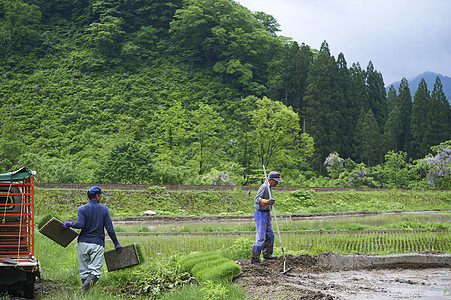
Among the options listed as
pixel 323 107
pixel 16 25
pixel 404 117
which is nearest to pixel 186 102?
pixel 323 107

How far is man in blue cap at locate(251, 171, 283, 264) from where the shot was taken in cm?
1016

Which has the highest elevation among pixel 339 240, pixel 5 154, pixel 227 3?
pixel 227 3

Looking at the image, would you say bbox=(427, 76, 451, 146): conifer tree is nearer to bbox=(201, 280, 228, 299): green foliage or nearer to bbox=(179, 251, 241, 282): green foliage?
bbox=(179, 251, 241, 282): green foliage

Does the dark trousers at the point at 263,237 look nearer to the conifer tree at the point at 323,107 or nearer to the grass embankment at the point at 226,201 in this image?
the grass embankment at the point at 226,201

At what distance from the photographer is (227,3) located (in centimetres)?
7019

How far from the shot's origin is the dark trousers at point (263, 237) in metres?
10.2

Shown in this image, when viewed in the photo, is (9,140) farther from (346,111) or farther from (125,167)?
(346,111)

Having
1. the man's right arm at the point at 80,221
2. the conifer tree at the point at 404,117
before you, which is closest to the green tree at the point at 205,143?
the conifer tree at the point at 404,117

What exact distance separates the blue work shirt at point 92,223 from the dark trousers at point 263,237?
3.18 metres

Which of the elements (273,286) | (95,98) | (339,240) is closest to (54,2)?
(95,98)

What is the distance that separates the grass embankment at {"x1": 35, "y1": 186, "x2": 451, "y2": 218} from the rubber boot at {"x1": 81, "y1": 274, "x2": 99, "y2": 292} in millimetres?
17132

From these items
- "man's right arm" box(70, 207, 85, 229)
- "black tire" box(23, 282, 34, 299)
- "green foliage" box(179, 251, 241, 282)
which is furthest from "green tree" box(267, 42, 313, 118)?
"black tire" box(23, 282, 34, 299)

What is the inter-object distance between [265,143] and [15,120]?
2895cm

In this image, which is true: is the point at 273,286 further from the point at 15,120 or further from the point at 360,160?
the point at 360,160
